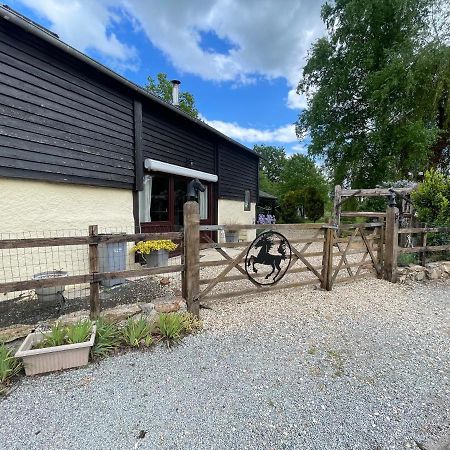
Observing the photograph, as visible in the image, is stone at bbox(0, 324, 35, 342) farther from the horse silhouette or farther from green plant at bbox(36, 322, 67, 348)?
the horse silhouette

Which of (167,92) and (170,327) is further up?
(167,92)

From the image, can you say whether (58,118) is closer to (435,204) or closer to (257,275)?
(257,275)

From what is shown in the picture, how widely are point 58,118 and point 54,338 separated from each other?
12.1ft

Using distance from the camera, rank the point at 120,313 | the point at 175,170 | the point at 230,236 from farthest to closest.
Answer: the point at 230,236, the point at 175,170, the point at 120,313

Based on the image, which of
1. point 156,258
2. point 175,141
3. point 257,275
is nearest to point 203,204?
point 175,141

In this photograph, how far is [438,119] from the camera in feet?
39.5

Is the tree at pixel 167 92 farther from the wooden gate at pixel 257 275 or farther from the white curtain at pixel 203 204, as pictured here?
the wooden gate at pixel 257 275

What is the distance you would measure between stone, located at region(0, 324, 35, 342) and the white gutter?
4.24 meters

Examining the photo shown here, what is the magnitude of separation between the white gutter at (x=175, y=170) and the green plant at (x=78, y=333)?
4.25 meters

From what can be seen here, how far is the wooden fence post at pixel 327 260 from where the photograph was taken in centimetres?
453

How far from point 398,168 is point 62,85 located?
13948 mm

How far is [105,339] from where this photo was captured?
2660 millimetres

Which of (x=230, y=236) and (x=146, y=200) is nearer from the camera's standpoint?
(x=146, y=200)

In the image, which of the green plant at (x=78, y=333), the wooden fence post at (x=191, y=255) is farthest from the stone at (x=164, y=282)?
the green plant at (x=78, y=333)
